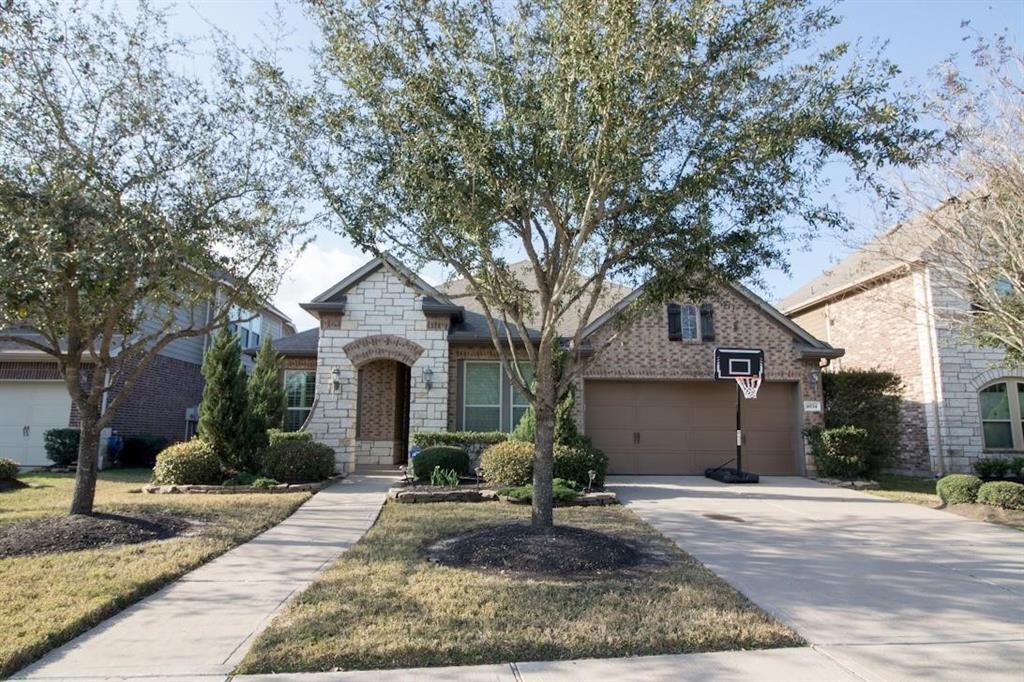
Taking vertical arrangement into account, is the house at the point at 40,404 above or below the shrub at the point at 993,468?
above

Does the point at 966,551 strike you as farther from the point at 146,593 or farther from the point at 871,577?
the point at 146,593

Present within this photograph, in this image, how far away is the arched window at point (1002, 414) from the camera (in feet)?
55.8

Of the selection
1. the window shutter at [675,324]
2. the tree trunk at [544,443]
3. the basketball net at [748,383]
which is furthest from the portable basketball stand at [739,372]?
the tree trunk at [544,443]

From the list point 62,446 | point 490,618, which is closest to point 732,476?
point 490,618

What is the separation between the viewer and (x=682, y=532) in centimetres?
896

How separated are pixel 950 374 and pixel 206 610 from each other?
17917 millimetres

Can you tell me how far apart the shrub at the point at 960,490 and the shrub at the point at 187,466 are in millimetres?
13707

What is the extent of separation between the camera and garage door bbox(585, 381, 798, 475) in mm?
16438

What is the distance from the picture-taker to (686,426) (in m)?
16.6

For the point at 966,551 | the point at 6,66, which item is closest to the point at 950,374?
the point at 966,551

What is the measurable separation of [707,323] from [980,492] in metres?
6.92

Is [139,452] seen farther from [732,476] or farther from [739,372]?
[739,372]

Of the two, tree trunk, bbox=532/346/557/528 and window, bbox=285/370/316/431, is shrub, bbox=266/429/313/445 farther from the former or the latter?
tree trunk, bbox=532/346/557/528

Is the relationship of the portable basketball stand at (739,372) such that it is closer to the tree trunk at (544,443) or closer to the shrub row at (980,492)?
the shrub row at (980,492)
